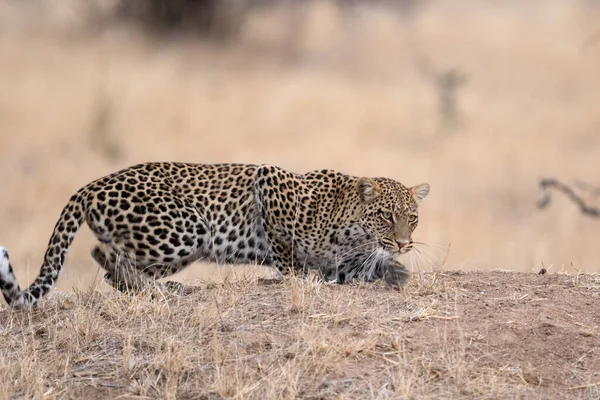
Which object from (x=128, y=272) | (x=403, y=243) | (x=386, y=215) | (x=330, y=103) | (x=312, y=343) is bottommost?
(x=312, y=343)

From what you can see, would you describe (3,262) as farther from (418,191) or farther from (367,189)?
(418,191)

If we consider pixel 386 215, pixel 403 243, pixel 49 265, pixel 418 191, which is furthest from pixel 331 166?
pixel 49 265

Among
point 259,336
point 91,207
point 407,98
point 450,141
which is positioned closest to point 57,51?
point 407,98

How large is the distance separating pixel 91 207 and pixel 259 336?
1.91 meters

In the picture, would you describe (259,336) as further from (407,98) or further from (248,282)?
(407,98)

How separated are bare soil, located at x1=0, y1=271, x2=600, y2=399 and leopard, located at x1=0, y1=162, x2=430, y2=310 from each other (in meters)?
0.41

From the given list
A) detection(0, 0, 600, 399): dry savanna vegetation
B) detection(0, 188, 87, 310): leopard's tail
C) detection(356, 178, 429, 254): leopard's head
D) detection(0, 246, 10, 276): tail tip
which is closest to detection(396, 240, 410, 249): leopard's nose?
detection(356, 178, 429, 254): leopard's head

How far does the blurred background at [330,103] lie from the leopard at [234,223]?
293 cm

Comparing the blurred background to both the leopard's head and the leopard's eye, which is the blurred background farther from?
the leopard's eye

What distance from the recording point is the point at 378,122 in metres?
20.0

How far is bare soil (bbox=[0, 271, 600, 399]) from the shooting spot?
5887 millimetres

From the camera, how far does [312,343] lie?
6.09m

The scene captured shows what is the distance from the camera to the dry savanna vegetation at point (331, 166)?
6.10m

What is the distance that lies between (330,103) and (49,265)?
45.9ft
